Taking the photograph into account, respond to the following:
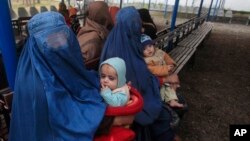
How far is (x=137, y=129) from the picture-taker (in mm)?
2311

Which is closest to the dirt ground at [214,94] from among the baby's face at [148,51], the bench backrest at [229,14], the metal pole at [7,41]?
the baby's face at [148,51]

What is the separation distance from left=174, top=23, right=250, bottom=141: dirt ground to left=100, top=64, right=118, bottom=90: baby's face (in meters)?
1.79

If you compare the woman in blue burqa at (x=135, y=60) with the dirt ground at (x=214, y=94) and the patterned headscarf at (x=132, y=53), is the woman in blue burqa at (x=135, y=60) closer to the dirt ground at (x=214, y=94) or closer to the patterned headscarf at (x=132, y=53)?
the patterned headscarf at (x=132, y=53)

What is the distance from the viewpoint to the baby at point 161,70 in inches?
104

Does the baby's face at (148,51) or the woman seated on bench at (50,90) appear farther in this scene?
the baby's face at (148,51)

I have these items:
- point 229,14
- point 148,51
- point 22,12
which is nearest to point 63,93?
point 148,51

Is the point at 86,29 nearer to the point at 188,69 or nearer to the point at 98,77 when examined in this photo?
the point at 98,77

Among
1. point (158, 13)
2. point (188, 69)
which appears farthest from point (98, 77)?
point (158, 13)

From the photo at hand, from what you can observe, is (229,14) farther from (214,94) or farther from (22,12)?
(214,94)

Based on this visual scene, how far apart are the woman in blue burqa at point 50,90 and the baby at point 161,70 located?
3.91 ft

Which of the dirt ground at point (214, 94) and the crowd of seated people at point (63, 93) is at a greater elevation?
the crowd of seated people at point (63, 93)

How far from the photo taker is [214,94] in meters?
4.60

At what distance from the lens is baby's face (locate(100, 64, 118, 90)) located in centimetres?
182

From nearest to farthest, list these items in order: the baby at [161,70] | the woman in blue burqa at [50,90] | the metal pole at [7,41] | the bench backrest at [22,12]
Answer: the woman in blue burqa at [50,90], the metal pole at [7,41], the baby at [161,70], the bench backrest at [22,12]
